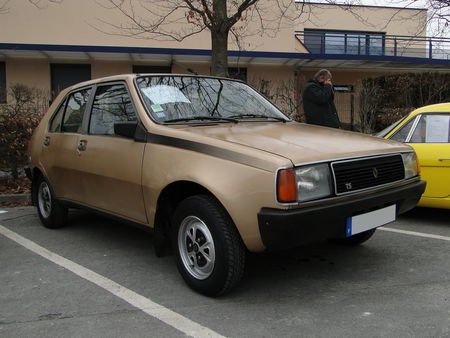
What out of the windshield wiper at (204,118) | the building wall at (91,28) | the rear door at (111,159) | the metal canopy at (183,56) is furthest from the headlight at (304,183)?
the building wall at (91,28)

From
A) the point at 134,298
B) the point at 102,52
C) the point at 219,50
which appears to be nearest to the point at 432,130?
the point at 134,298

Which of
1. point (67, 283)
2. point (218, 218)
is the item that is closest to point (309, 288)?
point (218, 218)

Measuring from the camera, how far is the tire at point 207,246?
3.02 meters

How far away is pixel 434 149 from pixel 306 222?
122 inches

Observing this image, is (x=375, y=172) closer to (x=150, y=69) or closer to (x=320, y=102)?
(x=320, y=102)

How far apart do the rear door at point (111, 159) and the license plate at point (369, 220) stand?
1.67m

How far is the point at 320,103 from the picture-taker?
6297 mm

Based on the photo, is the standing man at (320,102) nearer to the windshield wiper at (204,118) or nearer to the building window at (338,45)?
the windshield wiper at (204,118)

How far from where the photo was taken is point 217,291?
315cm

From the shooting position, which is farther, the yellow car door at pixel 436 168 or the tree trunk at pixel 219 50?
the tree trunk at pixel 219 50

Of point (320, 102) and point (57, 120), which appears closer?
point (57, 120)

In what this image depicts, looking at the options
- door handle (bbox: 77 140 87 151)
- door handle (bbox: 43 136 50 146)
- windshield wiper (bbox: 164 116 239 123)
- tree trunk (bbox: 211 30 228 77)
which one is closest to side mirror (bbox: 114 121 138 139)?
windshield wiper (bbox: 164 116 239 123)

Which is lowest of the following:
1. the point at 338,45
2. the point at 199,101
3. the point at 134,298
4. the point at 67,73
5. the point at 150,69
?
the point at 134,298

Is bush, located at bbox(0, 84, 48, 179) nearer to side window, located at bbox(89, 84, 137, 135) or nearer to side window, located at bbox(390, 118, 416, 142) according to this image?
side window, located at bbox(89, 84, 137, 135)
